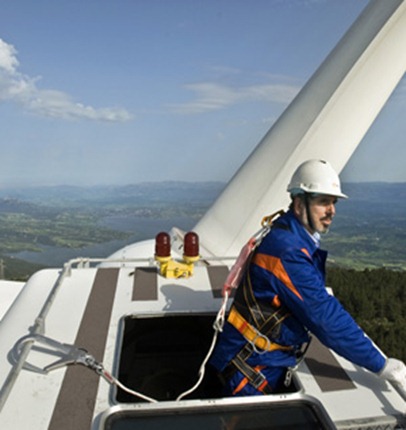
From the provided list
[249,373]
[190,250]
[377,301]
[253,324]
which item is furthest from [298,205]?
[377,301]

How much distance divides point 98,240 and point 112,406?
98.2m

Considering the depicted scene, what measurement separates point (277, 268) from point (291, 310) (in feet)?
1.07

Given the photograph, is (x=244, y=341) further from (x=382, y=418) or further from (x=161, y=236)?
(x=161, y=236)

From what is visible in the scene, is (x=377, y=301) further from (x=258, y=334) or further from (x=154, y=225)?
(x=154, y=225)

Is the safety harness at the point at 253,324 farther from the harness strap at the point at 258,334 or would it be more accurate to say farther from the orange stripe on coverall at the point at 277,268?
the orange stripe on coverall at the point at 277,268

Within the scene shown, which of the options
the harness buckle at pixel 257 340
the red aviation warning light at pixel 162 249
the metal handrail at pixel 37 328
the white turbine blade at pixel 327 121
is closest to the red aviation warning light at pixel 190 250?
the red aviation warning light at pixel 162 249

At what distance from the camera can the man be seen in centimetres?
282

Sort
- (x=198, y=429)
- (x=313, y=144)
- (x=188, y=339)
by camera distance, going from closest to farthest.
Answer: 1. (x=198, y=429)
2. (x=188, y=339)
3. (x=313, y=144)

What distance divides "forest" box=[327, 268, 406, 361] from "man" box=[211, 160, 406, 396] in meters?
13.7

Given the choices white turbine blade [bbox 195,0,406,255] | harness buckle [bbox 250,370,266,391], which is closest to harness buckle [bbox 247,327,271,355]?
harness buckle [bbox 250,370,266,391]

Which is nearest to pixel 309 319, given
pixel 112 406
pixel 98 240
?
pixel 112 406

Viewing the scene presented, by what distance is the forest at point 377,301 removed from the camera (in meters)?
16.4

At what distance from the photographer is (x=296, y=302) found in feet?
9.29

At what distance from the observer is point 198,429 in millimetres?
2420
